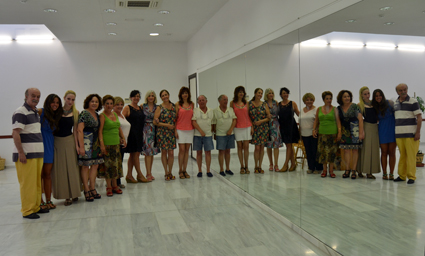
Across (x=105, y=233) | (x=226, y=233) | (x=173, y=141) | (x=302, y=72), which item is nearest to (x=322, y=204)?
(x=226, y=233)

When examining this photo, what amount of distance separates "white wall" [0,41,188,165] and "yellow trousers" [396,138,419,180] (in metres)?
8.83

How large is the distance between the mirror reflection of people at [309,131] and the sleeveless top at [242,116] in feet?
6.65

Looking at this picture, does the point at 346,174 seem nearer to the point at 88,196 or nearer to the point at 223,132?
the point at 223,132

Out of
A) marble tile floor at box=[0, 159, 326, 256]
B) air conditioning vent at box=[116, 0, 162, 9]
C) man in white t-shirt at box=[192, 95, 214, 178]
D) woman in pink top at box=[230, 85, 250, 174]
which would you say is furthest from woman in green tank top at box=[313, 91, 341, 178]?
air conditioning vent at box=[116, 0, 162, 9]

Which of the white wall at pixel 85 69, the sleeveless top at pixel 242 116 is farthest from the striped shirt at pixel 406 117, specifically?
the white wall at pixel 85 69

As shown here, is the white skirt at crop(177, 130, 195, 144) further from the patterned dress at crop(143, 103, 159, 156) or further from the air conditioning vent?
the air conditioning vent

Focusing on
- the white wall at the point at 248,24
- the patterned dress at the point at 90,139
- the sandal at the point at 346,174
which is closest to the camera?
Result: the sandal at the point at 346,174

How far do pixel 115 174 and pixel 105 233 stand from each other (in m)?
1.76

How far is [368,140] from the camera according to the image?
2895 millimetres

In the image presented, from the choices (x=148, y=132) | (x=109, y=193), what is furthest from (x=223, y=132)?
(x=109, y=193)

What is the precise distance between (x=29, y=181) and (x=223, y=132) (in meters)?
3.32

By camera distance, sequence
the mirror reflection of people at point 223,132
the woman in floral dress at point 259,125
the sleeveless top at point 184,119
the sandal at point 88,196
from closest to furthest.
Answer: the woman in floral dress at point 259,125 → the sandal at point 88,196 → the mirror reflection of people at point 223,132 → the sleeveless top at point 184,119

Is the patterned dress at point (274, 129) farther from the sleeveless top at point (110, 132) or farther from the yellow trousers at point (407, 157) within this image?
the sleeveless top at point (110, 132)

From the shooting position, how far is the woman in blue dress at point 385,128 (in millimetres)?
2650
